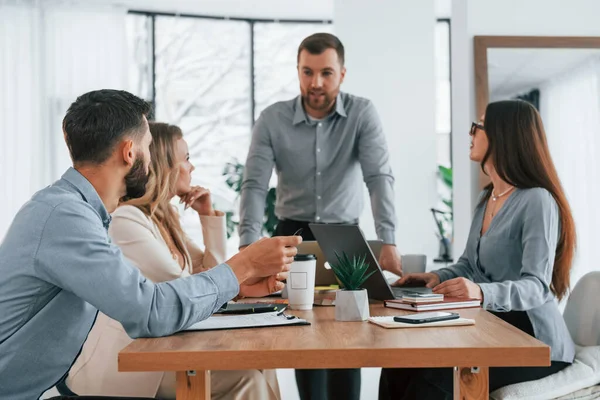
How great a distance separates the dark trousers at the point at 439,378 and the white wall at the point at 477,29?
1599 millimetres

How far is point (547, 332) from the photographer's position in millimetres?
2160

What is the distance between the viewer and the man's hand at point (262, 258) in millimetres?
1641

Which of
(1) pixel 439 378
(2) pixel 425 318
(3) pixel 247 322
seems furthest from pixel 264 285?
(1) pixel 439 378

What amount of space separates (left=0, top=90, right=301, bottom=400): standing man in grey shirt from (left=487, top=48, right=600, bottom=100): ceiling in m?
2.59

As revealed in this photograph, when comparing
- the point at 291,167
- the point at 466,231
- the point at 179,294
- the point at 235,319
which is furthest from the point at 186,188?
the point at 466,231

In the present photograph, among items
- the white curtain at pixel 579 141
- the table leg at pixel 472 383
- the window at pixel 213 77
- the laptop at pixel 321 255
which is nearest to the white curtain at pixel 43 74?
the window at pixel 213 77

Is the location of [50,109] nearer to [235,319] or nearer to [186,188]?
[186,188]

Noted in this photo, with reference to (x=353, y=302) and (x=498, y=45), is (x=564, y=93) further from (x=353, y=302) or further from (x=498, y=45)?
(x=353, y=302)

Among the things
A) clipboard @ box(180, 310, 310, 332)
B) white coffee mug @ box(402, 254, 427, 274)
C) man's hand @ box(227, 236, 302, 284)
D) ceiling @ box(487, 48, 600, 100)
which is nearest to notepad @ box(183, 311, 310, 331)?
clipboard @ box(180, 310, 310, 332)

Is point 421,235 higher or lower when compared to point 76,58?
lower

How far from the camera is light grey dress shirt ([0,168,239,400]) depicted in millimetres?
1450

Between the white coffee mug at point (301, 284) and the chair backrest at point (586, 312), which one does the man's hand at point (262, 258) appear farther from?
the chair backrest at point (586, 312)

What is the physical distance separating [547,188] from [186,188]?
1258 millimetres

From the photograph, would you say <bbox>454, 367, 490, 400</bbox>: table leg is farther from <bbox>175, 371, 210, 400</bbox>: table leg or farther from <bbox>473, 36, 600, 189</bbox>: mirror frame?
<bbox>473, 36, 600, 189</bbox>: mirror frame
